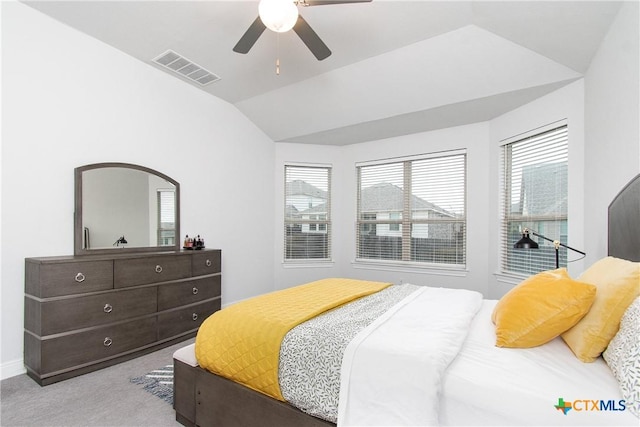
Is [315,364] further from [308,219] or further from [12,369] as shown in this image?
[308,219]

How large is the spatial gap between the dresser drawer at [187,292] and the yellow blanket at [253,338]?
1.46 meters

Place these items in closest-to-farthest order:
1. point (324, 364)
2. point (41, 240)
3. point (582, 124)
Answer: point (324, 364)
point (41, 240)
point (582, 124)

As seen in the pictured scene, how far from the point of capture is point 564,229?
3.17 m

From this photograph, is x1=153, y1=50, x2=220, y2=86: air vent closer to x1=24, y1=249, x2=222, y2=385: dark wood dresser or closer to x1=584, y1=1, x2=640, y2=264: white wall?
x1=24, y1=249, x2=222, y2=385: dark wood dresser

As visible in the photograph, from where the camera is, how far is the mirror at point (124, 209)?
294 centimetres

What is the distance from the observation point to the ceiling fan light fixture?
1931 mm

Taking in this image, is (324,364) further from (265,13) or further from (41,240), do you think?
(41,240)

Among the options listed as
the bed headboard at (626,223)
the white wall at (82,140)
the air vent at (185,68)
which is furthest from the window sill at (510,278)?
the air vent at (185,68)

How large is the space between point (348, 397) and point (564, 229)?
2.99m

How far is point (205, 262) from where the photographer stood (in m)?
3.65

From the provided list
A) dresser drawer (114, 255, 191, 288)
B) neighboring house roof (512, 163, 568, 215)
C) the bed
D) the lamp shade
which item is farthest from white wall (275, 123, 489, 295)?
the bed

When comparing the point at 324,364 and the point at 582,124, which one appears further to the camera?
the point at 582,124

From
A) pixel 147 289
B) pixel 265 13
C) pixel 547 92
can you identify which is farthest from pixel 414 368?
pixel 547 92

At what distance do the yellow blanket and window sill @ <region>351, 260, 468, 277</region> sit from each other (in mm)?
2664
